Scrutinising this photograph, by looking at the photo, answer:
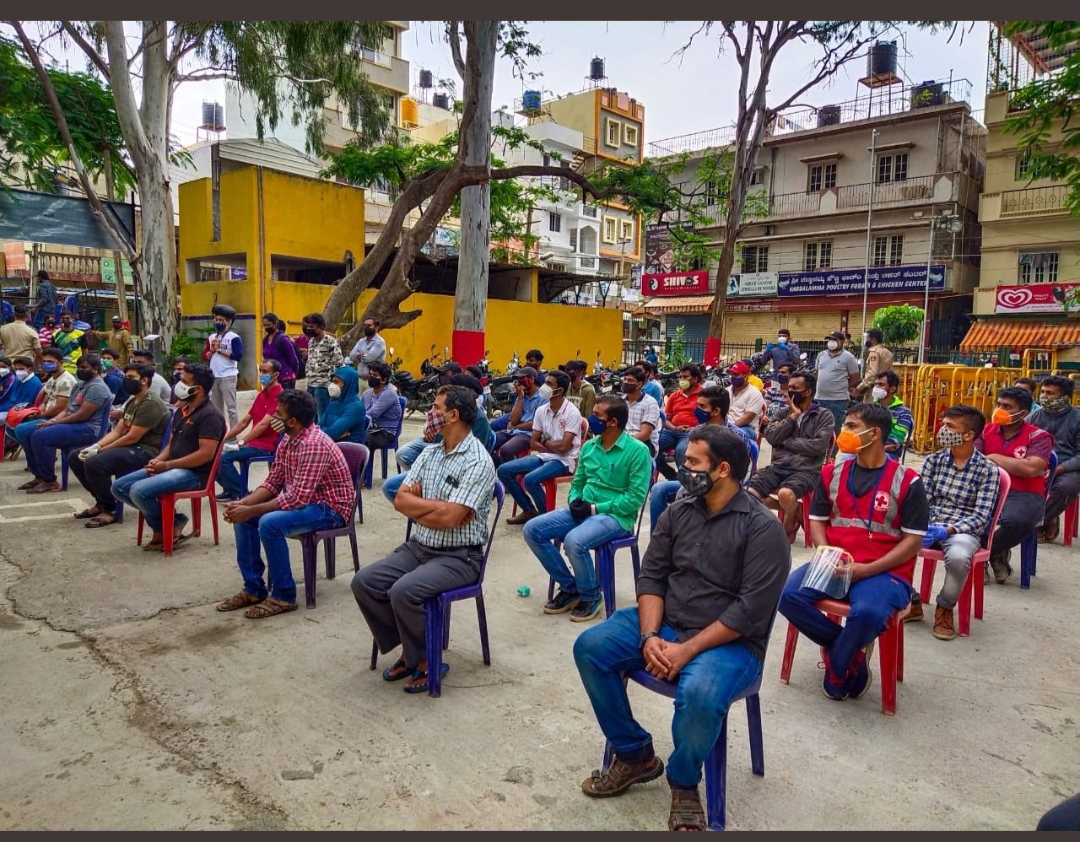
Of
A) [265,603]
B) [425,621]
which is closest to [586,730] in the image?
[425,621]

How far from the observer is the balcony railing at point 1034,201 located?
24.9 meters

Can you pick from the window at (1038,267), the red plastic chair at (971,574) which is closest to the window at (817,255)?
the window at (1038,267)

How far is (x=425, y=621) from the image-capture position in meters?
3.62

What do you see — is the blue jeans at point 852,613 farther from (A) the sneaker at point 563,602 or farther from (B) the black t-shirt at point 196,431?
(B) the black t-shirt at point 196,431

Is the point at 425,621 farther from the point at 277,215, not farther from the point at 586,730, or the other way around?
the point at 277,215

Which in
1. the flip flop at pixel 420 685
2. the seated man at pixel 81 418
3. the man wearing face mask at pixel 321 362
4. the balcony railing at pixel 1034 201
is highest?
the balcony railing at pixel 1034 201

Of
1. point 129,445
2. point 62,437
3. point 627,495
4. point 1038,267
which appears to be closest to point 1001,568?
point 627,495

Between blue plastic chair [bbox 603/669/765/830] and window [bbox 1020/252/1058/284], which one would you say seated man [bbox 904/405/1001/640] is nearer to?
blue plastic chair [bbox 603/669/765/830]

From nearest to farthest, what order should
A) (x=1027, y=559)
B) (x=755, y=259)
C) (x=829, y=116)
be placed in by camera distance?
1. (x=1027, y=559)
2. (x=829, y=116)
3. (x=755, y=259)

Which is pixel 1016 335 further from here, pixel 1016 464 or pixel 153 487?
pixel 153 487

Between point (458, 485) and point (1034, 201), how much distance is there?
28687 millimetres

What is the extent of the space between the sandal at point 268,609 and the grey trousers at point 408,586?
106 cm

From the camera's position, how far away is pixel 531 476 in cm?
625

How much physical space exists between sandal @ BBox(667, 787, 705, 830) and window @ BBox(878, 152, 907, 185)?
104 feet
